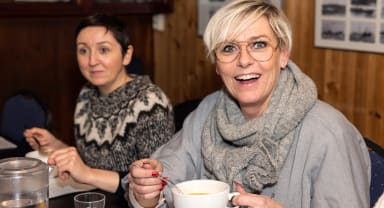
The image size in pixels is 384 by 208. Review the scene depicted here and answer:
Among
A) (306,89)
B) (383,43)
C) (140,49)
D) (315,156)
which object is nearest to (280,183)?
(315,156)

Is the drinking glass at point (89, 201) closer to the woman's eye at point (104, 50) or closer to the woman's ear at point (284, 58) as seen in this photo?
the woman's ear at point (284, 58)

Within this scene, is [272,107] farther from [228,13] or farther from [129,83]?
[129,83]

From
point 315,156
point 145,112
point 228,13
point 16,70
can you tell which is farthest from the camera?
point 16,70

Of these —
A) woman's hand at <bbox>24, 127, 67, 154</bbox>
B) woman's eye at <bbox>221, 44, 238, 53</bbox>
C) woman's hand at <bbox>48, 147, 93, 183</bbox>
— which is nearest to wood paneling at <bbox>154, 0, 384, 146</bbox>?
woman's eye at <bbox>221, 44, 238, 53</bbox>

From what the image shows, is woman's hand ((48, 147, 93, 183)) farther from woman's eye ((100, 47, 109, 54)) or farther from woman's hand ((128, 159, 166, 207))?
woman's eye ((100, 47, 109, 54))

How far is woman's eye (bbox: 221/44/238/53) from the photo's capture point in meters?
1.71

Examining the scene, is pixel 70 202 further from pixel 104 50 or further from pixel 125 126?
pixel 104 50

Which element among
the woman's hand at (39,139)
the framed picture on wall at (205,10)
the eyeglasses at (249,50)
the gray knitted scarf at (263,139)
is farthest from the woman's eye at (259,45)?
the framed picture on wall at (205,10)

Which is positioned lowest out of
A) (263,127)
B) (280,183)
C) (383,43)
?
(280,183)

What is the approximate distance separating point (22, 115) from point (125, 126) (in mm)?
905

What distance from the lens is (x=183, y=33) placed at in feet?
12.9

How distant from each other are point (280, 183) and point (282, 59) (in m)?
0.36

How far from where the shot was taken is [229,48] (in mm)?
1720

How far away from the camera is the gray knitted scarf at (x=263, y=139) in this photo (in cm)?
164
